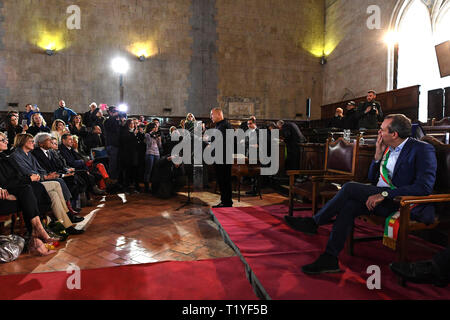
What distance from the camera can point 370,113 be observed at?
20.7ft

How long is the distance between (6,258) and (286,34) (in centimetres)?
1127

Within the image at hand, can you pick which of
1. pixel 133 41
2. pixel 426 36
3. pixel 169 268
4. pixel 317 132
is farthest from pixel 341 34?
pixel 169 268

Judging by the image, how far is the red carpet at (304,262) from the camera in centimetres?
163

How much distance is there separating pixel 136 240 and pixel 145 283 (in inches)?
39.0

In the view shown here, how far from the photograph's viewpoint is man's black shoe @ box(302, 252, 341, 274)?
1.86 metres

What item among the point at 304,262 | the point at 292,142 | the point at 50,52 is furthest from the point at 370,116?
the point at 50,52

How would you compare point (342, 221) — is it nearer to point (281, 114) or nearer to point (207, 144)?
point (207, 144)

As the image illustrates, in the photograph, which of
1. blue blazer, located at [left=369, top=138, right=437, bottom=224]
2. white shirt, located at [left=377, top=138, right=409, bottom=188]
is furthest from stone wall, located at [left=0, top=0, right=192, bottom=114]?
blue blazer, located at [left=369, top=138, right=437, bottom=224]

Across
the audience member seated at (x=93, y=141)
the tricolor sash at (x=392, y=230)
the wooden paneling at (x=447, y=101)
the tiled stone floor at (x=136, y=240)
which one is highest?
the wooden paneling at (x=447, y=101)

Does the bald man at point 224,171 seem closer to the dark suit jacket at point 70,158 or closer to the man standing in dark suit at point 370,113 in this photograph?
the dark suit jacket at point 70,158

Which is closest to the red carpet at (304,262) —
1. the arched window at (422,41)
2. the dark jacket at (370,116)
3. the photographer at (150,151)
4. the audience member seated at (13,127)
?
the photographer at (150,151)

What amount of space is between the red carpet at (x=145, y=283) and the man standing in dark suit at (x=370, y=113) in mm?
5541

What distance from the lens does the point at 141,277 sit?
1946 mm

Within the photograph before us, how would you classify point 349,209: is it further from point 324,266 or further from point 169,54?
point 169,54
